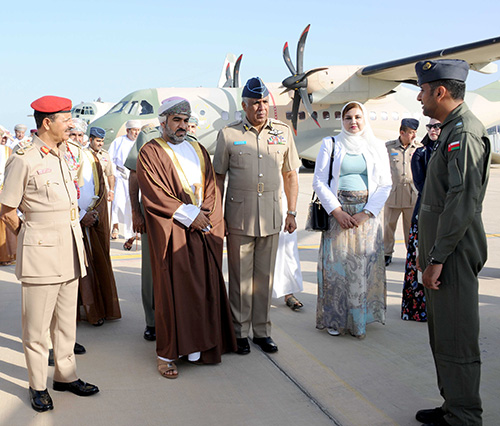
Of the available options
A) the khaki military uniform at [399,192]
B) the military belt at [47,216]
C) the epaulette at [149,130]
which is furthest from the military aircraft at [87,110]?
the military belt at [47,216]

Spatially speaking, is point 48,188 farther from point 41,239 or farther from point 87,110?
point 87,110

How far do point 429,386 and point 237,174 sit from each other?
6.66 ft

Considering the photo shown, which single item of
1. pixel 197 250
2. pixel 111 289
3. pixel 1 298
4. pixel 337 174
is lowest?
pixel 1 298

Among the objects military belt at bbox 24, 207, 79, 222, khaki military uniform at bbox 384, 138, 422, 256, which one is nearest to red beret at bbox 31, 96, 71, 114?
military belt at bbox 24, 207, 79, 222

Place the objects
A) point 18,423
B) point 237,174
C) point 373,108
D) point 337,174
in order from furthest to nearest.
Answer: point 373,108, point 337,174, point 237,174, point 18,423

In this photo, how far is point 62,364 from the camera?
329 cm

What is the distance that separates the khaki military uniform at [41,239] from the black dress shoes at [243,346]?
1.39 meters

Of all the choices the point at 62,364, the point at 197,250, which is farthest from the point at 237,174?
the point at 62,364

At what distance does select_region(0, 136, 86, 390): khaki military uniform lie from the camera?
2996mm

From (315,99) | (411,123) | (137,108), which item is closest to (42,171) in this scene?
(411,123)

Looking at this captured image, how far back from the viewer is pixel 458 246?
101 inches

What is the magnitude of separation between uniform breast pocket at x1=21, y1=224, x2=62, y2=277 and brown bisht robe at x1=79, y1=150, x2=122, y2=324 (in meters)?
1.48

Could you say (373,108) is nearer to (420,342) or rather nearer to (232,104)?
(232,104)

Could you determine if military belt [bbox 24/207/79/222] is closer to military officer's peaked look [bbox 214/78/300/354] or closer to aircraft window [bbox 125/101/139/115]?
military officer's peaked look [bbox 214/78/300/354]
